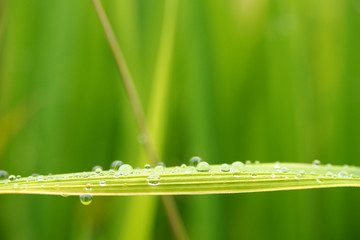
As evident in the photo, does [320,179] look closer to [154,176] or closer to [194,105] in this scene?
[154,176]

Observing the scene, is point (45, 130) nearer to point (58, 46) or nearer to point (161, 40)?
point (58, 46)

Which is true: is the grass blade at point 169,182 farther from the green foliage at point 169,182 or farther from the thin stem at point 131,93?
the thin stem at point 131,93

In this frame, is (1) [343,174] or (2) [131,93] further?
(2) [131,93]

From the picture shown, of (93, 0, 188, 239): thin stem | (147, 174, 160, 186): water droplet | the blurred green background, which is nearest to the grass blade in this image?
(147, 174, 160, 186): water droplet

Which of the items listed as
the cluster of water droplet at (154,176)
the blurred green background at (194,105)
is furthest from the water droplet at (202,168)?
the blurred green background at (194,105)

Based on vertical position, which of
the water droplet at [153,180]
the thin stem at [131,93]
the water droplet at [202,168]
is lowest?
the water droplet at [153,180]

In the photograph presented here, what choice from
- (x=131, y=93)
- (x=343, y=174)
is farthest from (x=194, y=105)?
(x=343, y=174)

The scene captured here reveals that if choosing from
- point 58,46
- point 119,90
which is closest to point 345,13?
point 119,90
